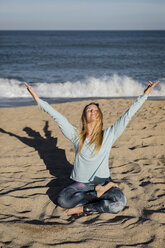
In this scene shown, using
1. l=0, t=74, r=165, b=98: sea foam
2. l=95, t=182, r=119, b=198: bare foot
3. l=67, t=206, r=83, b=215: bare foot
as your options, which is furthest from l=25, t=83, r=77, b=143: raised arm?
l=0, t=74, r=165, b=98: sea foam

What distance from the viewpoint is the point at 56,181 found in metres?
4.16

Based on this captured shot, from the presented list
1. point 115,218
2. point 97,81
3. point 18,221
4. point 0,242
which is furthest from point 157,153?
point 97,81

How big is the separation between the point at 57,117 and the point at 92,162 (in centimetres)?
67

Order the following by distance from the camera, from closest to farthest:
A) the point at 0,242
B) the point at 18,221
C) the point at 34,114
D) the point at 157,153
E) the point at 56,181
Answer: the point at 0,242 < the point at 18,221 < the point at 56,181 < the point at 157,153 < the point at 34,114

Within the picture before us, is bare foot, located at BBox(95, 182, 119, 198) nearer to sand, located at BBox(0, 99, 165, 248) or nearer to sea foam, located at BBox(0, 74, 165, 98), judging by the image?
sand, located at BBox(0, 99, 165, 248)

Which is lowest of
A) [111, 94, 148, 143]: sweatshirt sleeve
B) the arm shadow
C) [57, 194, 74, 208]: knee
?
[57, 194, 74, 208]: knee

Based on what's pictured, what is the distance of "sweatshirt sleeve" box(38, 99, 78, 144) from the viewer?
309 cm

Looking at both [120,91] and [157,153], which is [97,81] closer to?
[120,91]

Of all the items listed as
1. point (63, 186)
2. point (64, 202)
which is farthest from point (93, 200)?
point (63, 186)

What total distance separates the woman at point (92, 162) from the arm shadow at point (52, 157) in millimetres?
469

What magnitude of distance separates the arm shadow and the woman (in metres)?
0.47

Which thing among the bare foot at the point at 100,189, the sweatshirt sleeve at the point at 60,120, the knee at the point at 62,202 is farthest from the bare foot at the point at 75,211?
the sweatshirt sleeve at the point at 60,120

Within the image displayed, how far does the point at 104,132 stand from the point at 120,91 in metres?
11.0

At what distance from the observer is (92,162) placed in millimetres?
3238
